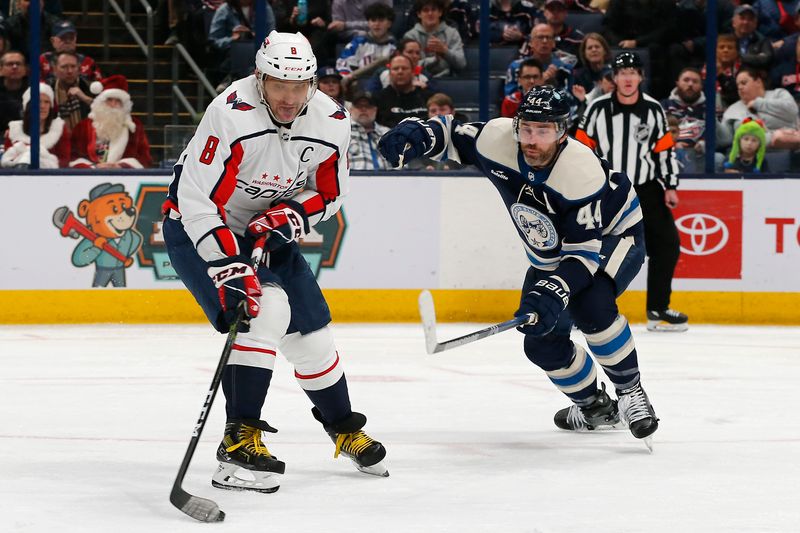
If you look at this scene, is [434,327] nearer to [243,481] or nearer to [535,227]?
[535,227]

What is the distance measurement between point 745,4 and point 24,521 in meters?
6.26

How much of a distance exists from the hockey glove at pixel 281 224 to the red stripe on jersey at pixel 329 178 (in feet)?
0.38

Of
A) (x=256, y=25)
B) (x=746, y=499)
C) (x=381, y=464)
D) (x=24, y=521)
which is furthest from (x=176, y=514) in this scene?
(x=256, y=25)

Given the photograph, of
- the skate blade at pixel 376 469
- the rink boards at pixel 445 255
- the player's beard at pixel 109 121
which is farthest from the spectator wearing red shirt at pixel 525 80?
the skate blade at pixel 376 469

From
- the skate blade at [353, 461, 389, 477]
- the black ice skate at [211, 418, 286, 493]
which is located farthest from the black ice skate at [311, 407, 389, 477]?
the black ice skate at [211, 418, 286, 493]

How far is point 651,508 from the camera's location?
3193 mm

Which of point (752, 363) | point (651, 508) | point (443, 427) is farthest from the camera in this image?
point (752, 363)

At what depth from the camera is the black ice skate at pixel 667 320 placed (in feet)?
23.2

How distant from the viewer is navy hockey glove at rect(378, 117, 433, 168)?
3926 millimetres

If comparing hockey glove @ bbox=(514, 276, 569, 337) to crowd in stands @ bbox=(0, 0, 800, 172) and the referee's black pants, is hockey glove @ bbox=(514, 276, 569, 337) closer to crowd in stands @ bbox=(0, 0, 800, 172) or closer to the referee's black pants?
the referee's black pants

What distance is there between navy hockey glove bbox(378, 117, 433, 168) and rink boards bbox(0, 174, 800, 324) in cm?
331

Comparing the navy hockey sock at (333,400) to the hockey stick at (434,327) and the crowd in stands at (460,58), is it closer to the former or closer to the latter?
the hockey stick at (434,327)

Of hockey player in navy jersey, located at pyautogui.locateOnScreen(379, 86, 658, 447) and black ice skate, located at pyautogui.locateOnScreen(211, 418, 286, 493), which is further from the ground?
hockey player in navy jersey, located at pyautogui.locateOnScreen(379, 86, 658, 447)

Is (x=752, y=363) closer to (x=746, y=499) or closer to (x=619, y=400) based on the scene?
(x=619, y=400)
